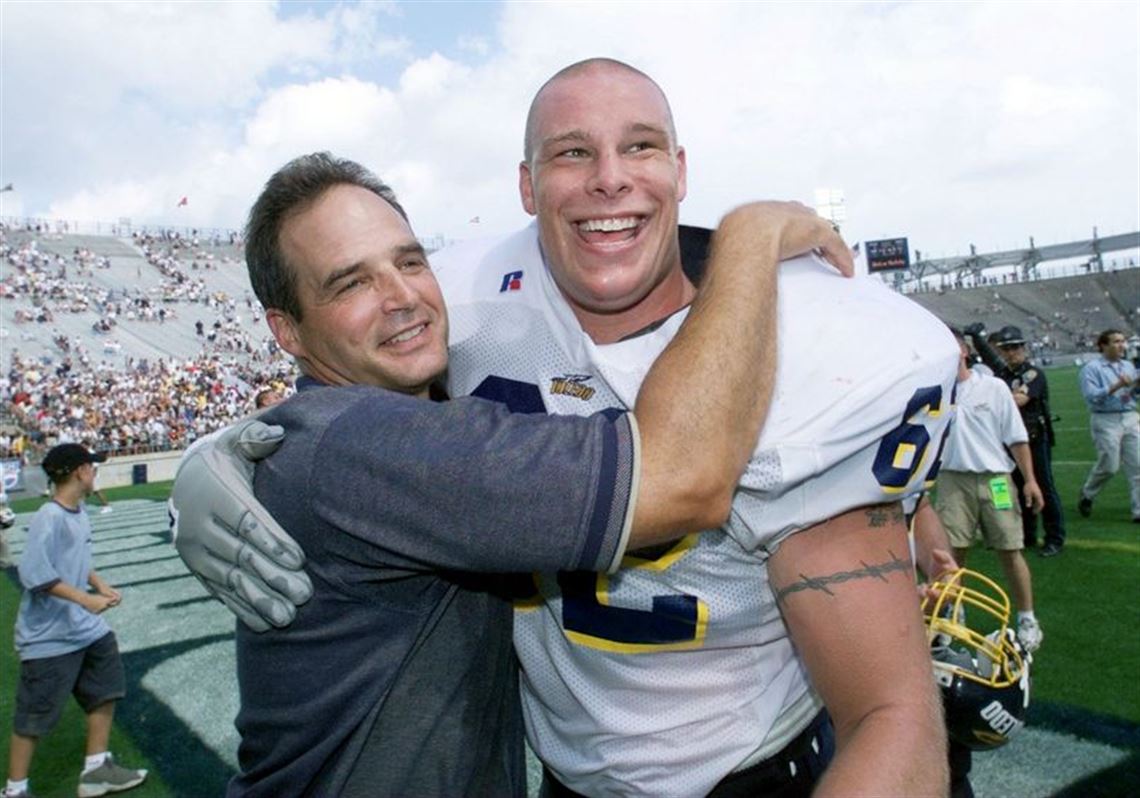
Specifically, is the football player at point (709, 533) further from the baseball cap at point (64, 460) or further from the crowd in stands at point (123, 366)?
the crowd in stands at point (123, 366)

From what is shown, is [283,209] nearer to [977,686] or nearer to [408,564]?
[408,564]

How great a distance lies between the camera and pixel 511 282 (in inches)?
92.6

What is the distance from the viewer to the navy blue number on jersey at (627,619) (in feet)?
5.91

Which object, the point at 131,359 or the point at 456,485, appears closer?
the point at 456,485

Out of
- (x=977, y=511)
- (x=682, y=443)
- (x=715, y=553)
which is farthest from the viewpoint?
(x=977, y=511)

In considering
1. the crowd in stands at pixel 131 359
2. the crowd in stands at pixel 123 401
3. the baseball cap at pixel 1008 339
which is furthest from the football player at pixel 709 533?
the crowd in stands at pixel 123 401


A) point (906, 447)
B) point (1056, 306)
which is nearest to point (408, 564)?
point (906, 447)

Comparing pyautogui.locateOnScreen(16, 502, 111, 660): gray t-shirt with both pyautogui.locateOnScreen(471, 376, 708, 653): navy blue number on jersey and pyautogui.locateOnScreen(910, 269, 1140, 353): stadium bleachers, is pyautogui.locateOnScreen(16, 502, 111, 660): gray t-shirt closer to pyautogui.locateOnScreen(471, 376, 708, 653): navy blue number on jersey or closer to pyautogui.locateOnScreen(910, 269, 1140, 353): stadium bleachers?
pyautogui.locateOnScreen(471, 376, 708, 653): navy blue number on jersey

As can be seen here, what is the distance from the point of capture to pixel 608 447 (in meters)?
1.52

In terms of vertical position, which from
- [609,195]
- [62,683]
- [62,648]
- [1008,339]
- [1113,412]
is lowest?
[62,683]

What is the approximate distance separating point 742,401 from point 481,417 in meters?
0.44

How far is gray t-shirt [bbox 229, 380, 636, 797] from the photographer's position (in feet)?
4.97

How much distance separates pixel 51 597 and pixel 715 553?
184 inches

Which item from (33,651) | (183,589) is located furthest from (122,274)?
(33,651)
